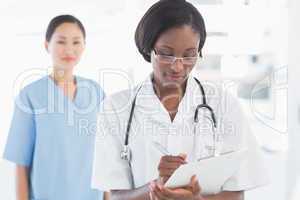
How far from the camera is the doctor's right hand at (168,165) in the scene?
0.90 meters

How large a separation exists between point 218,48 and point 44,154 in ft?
2.64

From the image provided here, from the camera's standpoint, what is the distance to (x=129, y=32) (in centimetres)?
159

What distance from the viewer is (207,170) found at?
2.95 ft

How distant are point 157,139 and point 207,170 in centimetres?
17

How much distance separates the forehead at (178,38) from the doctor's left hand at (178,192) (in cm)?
32

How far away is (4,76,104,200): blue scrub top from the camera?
4.68 feet

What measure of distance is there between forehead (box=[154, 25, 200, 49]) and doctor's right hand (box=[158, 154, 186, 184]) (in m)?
0.27

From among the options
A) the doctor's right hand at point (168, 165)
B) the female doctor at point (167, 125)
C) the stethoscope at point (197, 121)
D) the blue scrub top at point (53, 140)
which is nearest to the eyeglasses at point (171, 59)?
the female doctor at point (167, 125)

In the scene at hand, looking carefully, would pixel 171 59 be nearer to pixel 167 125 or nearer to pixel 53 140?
pixel 167 125

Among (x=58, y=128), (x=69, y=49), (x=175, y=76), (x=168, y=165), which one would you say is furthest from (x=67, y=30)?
(x=168, y=165)

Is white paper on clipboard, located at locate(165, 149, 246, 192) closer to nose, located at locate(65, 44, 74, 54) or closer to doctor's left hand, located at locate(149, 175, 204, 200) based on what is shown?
doctor's left hand, located at locate(149, 175, 204, 200)

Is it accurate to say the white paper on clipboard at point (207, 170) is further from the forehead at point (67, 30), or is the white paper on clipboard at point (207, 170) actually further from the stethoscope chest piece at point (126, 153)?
the forehead at point (67, 30)

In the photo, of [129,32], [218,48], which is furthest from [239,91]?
[129,32]

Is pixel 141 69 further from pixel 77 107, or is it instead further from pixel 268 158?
pixel 268 158
